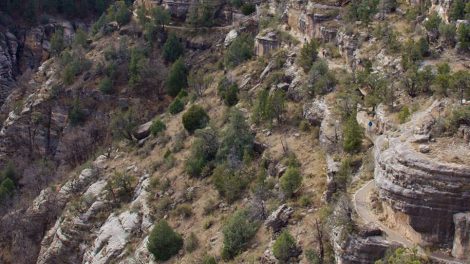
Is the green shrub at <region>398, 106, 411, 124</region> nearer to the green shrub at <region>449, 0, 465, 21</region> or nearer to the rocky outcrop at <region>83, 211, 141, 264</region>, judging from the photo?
the green shrub at <region>449, 0, 465, 21</region>

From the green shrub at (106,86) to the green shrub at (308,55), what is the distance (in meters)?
23.5

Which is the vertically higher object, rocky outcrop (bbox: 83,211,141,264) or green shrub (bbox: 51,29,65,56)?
green shrub (bbox: 51,29,65,56)

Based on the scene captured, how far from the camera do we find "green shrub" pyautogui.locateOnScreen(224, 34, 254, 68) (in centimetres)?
5328

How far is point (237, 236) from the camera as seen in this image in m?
31.5

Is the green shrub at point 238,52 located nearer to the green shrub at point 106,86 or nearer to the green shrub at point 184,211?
the green shrub at point 106,86

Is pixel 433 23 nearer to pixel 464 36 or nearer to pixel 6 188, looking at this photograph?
pixel 464 36

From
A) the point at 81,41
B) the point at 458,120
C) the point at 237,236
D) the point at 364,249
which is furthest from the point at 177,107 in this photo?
the point at 364,249

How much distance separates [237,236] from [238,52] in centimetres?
2499

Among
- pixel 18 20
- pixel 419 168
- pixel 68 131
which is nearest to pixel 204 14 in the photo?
pixel 68 131

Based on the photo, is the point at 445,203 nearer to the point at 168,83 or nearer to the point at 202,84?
the point at 202,84

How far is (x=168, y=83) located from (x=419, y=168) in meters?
38.8

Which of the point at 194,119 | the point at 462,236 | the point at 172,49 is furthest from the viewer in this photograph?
the point at 172,49

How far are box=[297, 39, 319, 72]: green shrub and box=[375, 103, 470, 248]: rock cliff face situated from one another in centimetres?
1959

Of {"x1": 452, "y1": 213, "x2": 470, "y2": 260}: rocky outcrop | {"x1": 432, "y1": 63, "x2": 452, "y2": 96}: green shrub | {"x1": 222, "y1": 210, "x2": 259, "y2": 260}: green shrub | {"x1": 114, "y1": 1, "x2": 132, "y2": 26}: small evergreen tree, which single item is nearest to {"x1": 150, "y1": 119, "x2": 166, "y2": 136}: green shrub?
{"x1": 222, "y1": 210, "x2": 259, "y2": 260}: green shrub
